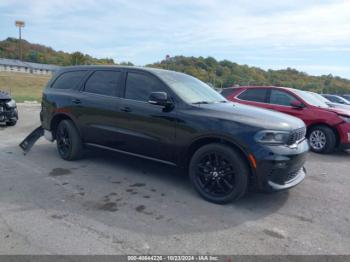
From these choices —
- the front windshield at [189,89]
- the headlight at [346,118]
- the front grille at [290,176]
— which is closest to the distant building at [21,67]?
the headlight at [346,118]

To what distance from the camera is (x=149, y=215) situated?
3.70 meters

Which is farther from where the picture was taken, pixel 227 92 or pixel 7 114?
pixel 7 114

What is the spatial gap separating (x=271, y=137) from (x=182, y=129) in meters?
1.20

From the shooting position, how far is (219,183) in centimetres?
409

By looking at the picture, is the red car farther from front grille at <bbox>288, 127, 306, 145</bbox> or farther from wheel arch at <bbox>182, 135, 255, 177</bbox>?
wheel arch at <bbox>182, 135, 255, 177</bbox>

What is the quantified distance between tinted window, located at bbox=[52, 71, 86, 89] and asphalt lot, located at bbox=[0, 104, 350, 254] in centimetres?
156

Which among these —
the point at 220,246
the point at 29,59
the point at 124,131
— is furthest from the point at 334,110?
the point at 29,59

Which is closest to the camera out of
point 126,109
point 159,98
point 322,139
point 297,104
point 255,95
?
point 159,98

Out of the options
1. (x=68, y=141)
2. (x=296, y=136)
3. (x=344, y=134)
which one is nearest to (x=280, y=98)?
(x=344, y=134)

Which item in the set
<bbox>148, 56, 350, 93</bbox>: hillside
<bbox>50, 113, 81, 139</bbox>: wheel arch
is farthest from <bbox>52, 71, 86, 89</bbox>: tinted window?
<bbox>148, 56, 350, 93</bbox>: hillside

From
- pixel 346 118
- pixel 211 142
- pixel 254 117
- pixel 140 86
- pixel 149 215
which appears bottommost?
pixel 149 215

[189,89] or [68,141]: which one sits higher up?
[189,89]

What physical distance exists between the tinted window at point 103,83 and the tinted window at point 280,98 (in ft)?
15.9

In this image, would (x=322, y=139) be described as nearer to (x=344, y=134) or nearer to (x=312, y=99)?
(x=344, y=134)
